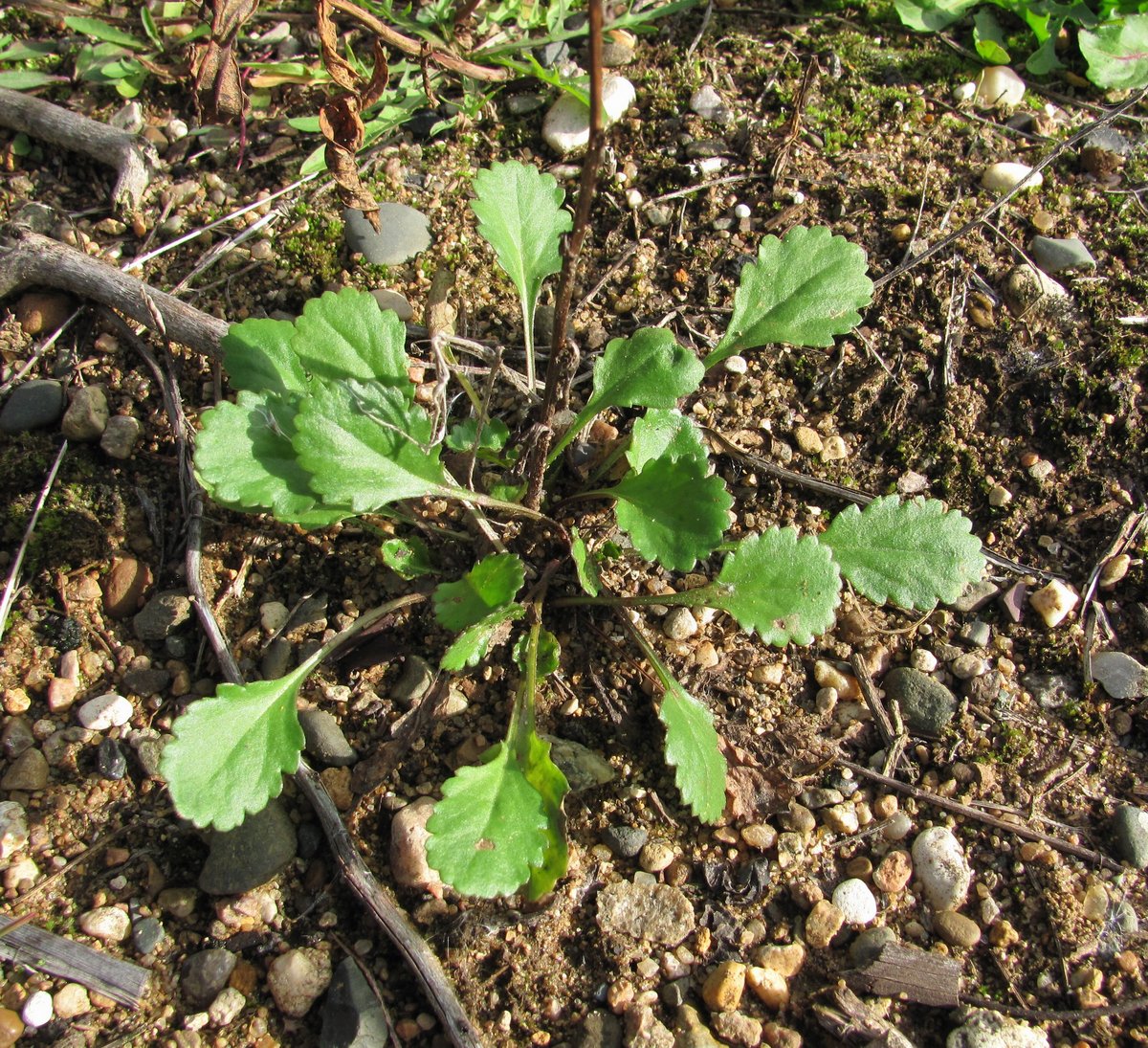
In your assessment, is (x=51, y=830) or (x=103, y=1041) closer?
(x=103, y=1041)

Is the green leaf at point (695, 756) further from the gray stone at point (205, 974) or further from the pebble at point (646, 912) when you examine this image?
the gray stone at point (205, 974)

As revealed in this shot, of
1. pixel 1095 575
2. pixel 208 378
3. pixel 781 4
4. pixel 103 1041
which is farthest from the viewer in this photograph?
pixel 781 4

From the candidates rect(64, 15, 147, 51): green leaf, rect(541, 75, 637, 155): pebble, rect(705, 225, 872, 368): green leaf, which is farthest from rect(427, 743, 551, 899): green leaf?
rect(64, 15, 147, 51): green leaf

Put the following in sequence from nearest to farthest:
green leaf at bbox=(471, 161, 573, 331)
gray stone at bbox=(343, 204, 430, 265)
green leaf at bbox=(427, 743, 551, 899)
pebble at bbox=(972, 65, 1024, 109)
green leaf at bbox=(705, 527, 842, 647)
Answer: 1. green leaf at bbox=(427, 743, 551, 899)
2. green leaf at bbox=(705, 527, 842, 647)
3. green leaf at bbox=(471, 161, 573, 331)
4. gray stone at bbox=(343, 204, 430, 265)
5. pebble at bbox=(972, 65, 1024, 109)

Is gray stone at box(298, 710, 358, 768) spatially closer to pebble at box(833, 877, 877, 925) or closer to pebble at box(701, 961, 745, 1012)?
pebble at box(701, 961, 745, 1012)

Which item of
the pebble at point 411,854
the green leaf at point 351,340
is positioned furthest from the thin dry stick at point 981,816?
the green leaf at point 351,340

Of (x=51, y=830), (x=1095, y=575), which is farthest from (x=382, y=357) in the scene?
(x=1095, y=575)

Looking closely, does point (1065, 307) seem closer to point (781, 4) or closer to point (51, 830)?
point (781, 4)
